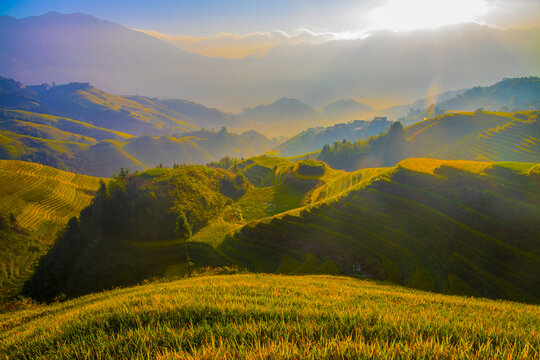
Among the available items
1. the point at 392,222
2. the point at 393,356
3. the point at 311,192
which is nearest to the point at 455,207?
the point at 392,222

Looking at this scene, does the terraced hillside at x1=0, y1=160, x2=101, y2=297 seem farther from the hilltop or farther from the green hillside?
the green hillside

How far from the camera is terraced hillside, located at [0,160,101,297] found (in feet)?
177

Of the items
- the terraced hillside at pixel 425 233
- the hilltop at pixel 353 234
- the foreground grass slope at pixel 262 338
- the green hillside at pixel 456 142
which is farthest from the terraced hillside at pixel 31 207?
the green hillside at pixel 456 142

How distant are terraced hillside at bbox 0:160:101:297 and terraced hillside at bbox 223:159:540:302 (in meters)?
54.6

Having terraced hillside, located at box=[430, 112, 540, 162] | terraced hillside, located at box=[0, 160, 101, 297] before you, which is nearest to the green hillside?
terraced hillside, located at box=[430, 112, 540, 162]

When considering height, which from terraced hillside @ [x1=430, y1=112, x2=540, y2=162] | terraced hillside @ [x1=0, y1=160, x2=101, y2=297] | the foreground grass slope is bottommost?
terraced hillside @ [x1=0, y1=160, x2=101, y2=297]

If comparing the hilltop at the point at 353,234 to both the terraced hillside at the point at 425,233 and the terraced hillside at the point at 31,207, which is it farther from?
the terraced hillside at the point at 31,207

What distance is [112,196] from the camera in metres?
65.5

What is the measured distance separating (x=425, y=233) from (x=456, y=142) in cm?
14637

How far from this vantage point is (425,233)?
107 ft

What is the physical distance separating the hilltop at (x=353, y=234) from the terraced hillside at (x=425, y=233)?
15cm

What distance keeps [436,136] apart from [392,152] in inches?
1134

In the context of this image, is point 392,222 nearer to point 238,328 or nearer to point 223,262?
point 223,262

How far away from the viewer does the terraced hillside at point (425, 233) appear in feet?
85.7
